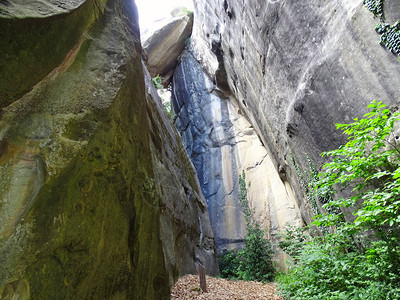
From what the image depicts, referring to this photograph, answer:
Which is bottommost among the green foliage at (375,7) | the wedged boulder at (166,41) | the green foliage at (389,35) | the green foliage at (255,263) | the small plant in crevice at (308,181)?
the green foliage at (255,263)

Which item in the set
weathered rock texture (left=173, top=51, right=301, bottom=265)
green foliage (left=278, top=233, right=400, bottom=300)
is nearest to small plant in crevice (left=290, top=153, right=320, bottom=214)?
green foliage (left=278, top=233, right=400, bottom=300)

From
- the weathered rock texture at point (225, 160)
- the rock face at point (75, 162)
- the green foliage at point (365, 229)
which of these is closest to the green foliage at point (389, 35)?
the green foliage at point (365, 229)

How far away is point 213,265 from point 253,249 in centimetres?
173

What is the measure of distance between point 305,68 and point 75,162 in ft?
18.6

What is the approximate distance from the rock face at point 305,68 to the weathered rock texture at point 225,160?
2.94m

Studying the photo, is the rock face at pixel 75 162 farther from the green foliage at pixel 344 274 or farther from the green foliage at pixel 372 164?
the green foliage at pixel 372 164

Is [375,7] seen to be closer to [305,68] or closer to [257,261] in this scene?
[305,68]

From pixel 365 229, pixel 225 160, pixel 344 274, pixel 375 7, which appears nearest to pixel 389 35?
pixel 375 7

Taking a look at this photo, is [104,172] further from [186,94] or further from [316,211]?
[186,94]

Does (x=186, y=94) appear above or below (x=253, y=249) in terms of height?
above

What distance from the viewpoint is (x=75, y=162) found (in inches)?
133

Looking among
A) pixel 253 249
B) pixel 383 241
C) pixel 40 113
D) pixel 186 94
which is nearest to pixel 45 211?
pixel 40 113

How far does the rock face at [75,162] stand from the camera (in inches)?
115

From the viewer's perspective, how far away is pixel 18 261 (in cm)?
274
